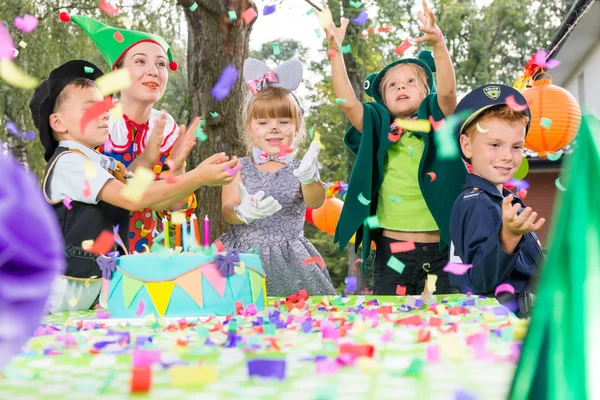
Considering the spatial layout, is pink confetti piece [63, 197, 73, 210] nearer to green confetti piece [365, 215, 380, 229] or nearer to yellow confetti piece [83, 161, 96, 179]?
yellow confetti piece [83, 161, 96, 179]

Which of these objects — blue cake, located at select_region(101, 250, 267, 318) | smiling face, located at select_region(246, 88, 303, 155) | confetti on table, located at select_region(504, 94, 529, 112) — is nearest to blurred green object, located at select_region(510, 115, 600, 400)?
blue cake, located at select_region(101, 250, 267, 318)

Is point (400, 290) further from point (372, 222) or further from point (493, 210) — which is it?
point (493, 210)

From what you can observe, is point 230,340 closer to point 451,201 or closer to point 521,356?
point 521,356

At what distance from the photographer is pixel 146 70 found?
9.60 feet

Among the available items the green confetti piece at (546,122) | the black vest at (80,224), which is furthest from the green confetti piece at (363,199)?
the green confetti piece at (546,122)

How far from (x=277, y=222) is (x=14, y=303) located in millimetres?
2120

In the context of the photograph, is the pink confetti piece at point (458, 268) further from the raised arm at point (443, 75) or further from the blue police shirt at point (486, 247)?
the raised arm at point (443, 75)

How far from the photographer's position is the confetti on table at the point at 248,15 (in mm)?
4438

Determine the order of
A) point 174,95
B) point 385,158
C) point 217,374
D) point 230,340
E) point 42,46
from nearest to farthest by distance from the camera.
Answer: point 217,374 < point 230,340 < point 385,158 < point 42,46 < point 174,95

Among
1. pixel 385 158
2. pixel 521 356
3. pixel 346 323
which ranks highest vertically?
pixel 385 158

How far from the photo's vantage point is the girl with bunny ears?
249cm

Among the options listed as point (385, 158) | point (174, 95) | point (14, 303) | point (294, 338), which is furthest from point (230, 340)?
point (174, 95)

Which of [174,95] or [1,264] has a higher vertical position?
[174,95]

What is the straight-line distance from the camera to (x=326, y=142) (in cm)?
1359
